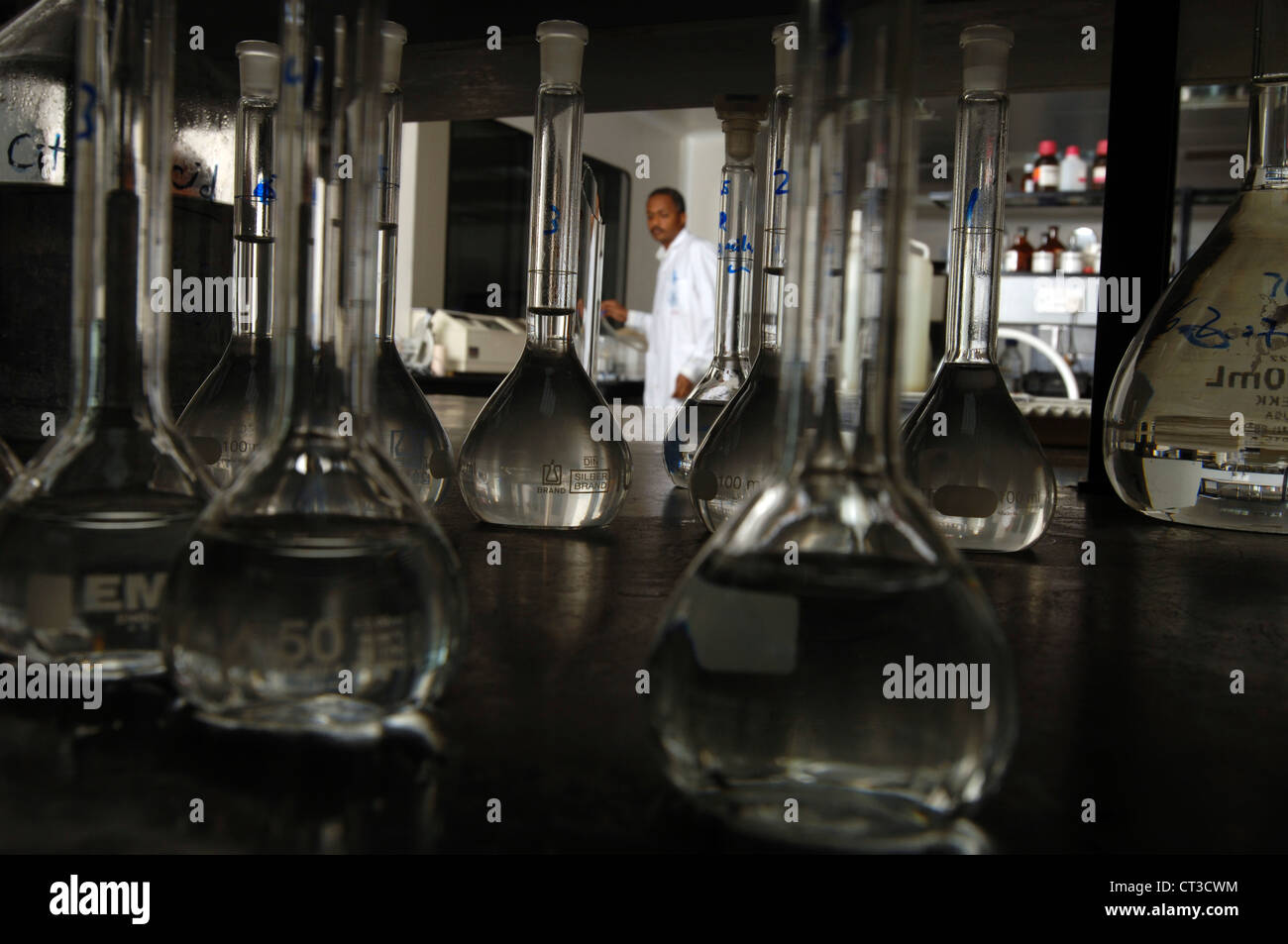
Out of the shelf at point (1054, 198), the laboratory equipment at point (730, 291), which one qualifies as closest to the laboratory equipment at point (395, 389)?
the laboratory equipment at point (730, 291)

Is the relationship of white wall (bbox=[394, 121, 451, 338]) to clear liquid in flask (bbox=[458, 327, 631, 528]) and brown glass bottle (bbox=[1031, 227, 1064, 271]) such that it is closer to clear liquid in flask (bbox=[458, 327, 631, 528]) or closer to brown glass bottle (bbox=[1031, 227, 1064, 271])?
brown glass bottle (bbox=[1031, 227, 1064, 271])

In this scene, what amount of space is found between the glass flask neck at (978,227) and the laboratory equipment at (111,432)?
41 cm

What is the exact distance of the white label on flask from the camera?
243 millimetres

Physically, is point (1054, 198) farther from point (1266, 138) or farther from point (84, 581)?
point (84, 581)

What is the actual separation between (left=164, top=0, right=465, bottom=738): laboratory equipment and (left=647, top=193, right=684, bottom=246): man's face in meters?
3.97

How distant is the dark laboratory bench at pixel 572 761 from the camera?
0.22m

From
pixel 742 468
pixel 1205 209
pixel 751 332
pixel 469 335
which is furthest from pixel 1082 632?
pixel 1205 209

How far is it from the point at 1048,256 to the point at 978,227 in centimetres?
468

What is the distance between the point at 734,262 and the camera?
2.79 feet

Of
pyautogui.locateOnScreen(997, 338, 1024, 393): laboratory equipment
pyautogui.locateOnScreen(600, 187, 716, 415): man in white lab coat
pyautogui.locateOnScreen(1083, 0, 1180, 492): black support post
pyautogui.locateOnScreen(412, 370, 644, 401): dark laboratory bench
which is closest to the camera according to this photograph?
pyautogui.locateOnScreen(1083, 0, 1180, 492): black support post

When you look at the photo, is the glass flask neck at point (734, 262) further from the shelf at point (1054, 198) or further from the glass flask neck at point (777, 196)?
the shelf at point (1054, 198)

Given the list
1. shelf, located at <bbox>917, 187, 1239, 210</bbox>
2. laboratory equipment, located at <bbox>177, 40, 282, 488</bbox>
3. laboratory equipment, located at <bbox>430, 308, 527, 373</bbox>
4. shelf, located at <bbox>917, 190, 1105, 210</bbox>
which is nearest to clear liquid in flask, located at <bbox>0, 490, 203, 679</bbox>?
laboratory equipment, located at <bbox>177, 40, 282, 488</bbox>

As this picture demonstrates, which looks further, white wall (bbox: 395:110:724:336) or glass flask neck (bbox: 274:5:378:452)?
white wall (bbox: 395:110:724:336)

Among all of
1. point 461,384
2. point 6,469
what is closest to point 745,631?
point 6,469
